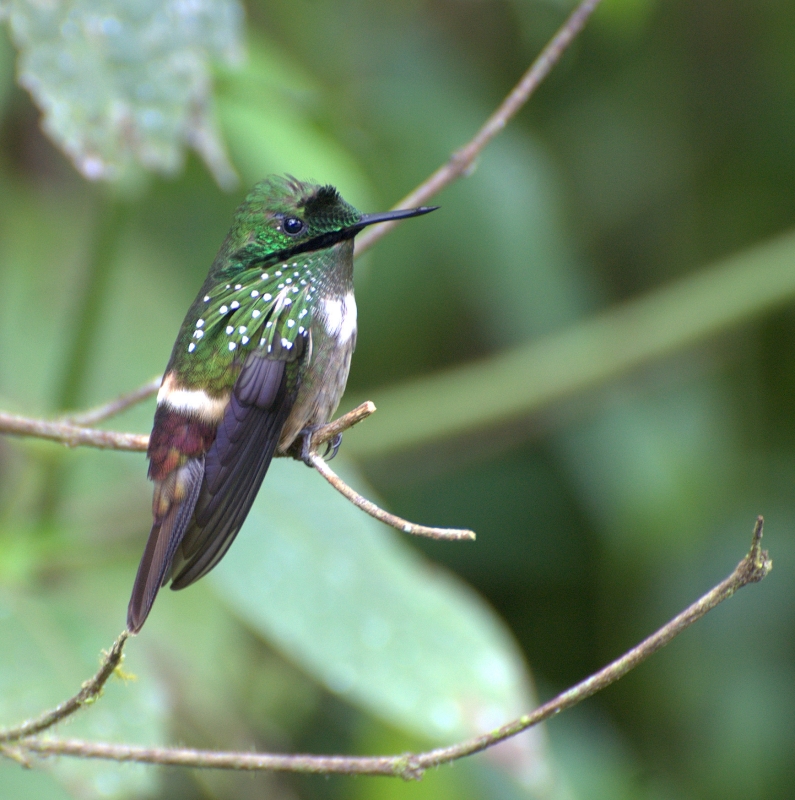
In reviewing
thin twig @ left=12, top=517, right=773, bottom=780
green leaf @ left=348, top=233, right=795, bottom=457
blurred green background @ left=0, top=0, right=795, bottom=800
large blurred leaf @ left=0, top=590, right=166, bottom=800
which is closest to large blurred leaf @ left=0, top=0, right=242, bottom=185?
blurred green background @ left=0, top=0, right=795, bottom=800

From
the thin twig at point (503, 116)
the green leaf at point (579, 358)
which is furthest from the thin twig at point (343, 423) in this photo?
the green leaf at point (579, 358)

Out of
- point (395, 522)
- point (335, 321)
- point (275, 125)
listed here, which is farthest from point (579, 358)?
point (395, 522)

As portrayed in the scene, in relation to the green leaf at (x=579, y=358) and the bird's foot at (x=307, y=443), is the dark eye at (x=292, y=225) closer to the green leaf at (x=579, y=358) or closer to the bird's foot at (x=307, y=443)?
the bird's foot at (x=307, y=443)

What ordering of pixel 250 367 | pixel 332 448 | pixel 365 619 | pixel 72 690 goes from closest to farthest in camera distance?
pixel 250 367, pixel 332 448, pixel 72 690, pixel 365 619

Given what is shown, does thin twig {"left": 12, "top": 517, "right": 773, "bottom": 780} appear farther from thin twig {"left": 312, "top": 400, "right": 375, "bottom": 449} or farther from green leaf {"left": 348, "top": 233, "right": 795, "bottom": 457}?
green leaf {"left": 348, "top": 233, "right": 795, "bottom": 457}

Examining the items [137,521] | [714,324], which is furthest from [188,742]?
[714,324]

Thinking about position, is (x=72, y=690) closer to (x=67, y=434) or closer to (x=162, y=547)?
(x=67, y=434)
